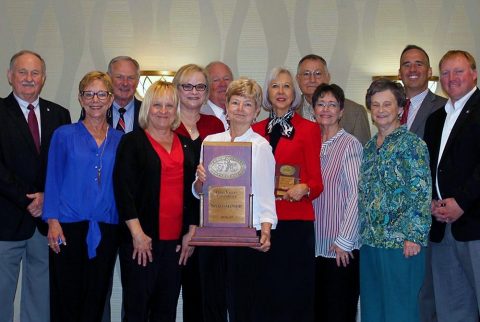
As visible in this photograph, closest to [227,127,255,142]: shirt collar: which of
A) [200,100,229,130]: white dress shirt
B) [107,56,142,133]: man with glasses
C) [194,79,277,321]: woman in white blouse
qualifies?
[194,79,277,321]: woman in white blouse

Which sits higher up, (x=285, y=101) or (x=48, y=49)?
(x=48, y=49)

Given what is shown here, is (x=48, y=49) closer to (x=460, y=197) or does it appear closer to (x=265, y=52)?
A: (x=265, y=52)

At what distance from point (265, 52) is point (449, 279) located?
2491 millimetres

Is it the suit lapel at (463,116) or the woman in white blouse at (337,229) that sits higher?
the suit lapel at (463,116)

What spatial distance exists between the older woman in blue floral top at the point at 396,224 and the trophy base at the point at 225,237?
2.15 ft

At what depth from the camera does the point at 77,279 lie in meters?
3.34

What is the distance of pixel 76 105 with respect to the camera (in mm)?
5383

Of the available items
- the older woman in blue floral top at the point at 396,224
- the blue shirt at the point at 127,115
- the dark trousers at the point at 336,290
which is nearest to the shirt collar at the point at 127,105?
the blue shirt at the point at 127,115

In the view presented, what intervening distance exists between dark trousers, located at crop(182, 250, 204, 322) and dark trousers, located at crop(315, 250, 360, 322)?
67 cm

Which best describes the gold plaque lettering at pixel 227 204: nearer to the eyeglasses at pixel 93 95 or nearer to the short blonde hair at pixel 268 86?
the short blonde hair at pixel 268 86

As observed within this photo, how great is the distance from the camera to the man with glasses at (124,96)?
4.23m

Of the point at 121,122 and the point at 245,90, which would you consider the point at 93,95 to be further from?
the point at 245,90

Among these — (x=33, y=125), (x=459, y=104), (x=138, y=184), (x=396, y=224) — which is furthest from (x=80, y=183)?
(x=459, y=104)

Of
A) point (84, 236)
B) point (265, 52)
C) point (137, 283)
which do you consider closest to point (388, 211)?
point (137, 283)
